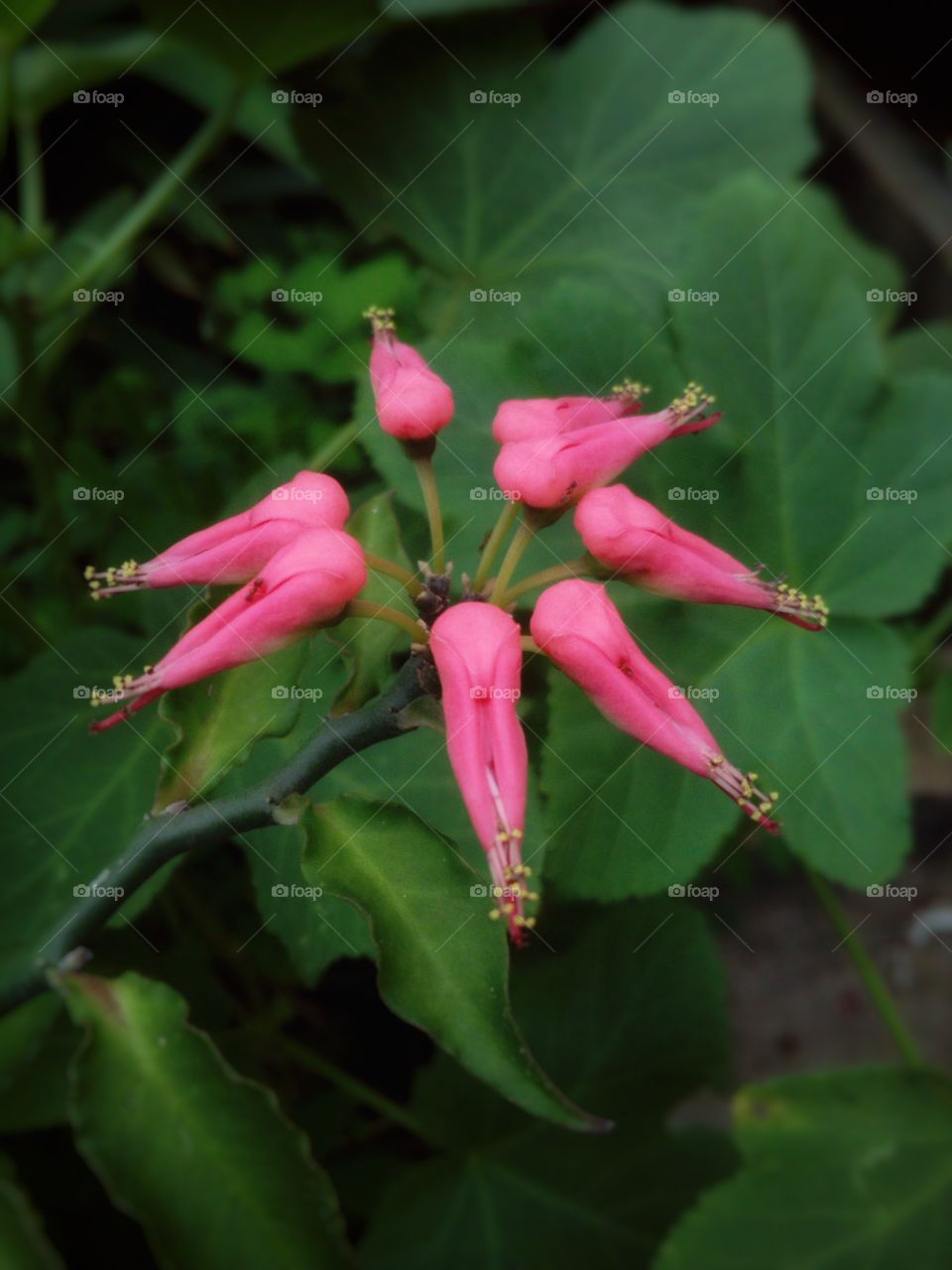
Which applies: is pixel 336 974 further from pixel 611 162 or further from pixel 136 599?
pixel 611 162

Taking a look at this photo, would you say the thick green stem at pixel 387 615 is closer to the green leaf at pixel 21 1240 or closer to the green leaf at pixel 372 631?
the green leaf at pixel 372 631

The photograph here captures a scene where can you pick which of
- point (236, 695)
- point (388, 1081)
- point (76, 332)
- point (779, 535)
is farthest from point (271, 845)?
point (76, 332)

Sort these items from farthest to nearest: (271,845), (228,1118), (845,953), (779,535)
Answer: (845,953) → (779,535) → (271,845) → (228,1118)

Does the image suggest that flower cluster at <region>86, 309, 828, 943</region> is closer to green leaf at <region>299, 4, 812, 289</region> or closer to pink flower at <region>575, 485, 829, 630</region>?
pink flower at <region>575, 485, 829, 630</region>

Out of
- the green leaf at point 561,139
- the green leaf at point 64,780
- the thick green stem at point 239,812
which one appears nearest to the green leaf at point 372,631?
the thick green stem at point 239,812

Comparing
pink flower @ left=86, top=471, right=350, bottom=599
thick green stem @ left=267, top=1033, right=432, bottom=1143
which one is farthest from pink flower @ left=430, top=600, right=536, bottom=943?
thick green stem @ left=267, top=1033, right=432, bottom=1143
